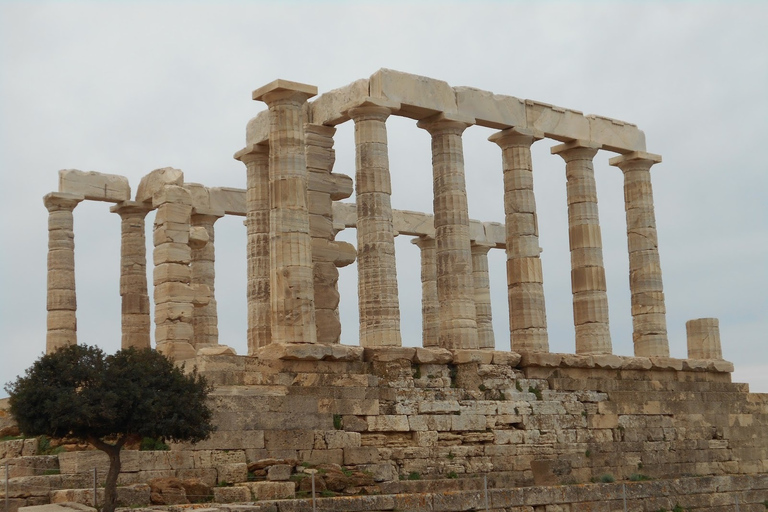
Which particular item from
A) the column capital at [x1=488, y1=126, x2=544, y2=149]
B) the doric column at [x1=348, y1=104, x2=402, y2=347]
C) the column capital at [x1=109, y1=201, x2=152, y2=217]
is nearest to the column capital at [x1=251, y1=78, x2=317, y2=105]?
the doric column at [x1=348, y1=104, x2=402, y2=347]

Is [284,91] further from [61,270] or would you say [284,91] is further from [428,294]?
[428,294]

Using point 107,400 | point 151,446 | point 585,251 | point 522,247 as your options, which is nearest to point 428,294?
point 585,251

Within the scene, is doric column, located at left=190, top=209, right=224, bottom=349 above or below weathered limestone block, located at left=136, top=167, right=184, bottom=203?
below

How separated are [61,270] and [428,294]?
14.2m

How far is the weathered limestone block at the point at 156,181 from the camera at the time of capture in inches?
1452

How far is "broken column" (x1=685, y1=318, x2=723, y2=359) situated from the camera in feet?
138

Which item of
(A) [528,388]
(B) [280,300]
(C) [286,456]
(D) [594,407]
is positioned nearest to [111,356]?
(C) [286,456]

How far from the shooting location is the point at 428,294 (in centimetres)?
4722

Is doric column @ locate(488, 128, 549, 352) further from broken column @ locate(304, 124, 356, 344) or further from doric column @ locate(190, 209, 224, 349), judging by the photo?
doric column @ locate(190, 209, 224, 349)

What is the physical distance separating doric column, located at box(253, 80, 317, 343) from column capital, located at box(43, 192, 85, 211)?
8939 millimetres

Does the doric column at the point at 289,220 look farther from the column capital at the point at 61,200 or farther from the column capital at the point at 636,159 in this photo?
the column capital at the point at 636,159

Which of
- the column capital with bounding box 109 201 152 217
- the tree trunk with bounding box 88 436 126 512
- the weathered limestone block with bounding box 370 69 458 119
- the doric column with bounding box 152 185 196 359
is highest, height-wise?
the weathered limestone block with bounding box 370 69 458 119

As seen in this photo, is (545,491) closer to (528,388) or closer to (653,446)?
(528,388)

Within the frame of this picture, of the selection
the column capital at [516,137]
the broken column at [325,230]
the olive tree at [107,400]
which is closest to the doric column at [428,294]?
the column capital at [516,137]
